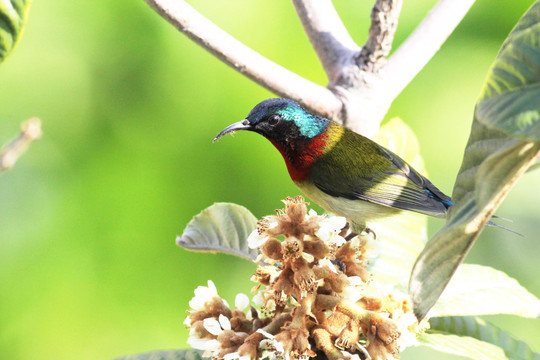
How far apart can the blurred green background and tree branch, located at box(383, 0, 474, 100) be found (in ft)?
4.37

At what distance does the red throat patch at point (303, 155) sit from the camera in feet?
6.75

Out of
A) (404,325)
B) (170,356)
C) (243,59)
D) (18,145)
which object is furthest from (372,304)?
(18,145)

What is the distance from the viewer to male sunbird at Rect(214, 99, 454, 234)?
1985mm

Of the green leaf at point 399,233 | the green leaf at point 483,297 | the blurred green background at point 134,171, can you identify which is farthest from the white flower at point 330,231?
the blurred green background at point 134,171

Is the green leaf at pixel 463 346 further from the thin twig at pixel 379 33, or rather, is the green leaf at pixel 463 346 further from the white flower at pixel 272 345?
the thin twig at pixel 379 33

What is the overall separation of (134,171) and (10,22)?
73.2 inches

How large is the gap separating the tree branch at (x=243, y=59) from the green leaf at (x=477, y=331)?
0.53 metres

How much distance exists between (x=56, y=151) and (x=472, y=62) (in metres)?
2.10

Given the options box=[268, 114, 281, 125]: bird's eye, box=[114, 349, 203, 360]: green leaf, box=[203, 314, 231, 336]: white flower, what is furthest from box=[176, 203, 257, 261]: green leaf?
box=[268, 114, 281, 125]: bird's eye

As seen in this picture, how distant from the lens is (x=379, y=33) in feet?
5.02

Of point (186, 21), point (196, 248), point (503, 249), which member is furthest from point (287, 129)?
point (503, 249)

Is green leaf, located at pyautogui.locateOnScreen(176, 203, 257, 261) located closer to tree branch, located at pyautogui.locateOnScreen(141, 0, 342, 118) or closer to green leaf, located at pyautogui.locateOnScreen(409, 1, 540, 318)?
tree branch, located at pyautogui.locateOnScreen(141, 0, 342, 118)

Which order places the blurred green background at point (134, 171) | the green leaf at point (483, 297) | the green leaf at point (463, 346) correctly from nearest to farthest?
the green leaf at point (463, 346) < the green leaf at point (483, 297) < the blurred green background at point (134, 171)

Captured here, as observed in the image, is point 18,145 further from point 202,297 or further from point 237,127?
point 237,127
